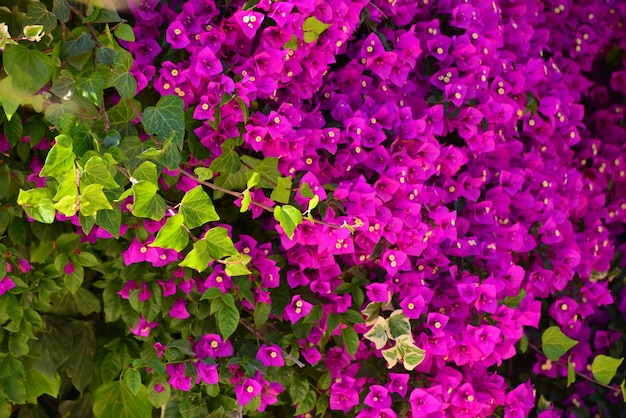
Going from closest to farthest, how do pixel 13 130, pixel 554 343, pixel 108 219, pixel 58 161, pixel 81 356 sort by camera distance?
pixel 58 161
pixel 108 219
pixel 13 130
pixel 81 356
pixel 554 343

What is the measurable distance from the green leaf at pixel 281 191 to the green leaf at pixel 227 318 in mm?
191

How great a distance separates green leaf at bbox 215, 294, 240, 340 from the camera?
1.42m

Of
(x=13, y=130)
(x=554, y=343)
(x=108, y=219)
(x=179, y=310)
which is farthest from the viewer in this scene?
(x=554, y=343)

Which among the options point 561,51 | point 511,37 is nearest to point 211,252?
point 511,37

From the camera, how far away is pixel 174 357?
56.5 inches

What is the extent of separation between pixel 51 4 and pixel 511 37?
1065mm

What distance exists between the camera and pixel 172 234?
1.18 meters

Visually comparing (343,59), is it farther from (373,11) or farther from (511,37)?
(511,37)

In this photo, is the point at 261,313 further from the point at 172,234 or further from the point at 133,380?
the point at 172,234

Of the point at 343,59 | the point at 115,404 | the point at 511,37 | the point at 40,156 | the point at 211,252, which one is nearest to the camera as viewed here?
the point at 211,252

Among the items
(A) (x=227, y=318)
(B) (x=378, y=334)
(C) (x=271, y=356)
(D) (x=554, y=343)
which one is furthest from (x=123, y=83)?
(D) (x=554, y=343)

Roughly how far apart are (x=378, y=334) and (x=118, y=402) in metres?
0.54

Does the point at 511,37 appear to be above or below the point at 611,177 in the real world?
above

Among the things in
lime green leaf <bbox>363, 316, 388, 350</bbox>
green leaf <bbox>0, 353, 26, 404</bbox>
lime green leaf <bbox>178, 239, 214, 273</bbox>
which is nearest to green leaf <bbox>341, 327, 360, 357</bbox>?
lime green leaf <bbox>363, 316, 388, 350</bbox>
